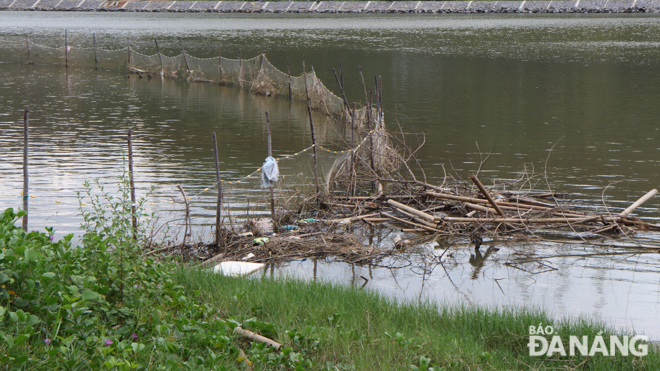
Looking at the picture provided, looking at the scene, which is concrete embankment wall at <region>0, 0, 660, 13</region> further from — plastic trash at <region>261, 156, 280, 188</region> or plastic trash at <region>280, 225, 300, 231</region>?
plastic trash at <region>280, 225, 300, 231</region>

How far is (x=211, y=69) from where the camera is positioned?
38656mm

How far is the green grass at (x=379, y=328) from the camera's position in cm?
629

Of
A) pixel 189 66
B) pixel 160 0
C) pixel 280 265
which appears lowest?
pixel 280 265

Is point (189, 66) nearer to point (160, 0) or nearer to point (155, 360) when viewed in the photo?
point (155, 360)

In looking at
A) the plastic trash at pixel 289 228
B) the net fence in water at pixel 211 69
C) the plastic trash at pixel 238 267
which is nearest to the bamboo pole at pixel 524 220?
the plastic trash at pixel 289 228

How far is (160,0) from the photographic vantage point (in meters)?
144

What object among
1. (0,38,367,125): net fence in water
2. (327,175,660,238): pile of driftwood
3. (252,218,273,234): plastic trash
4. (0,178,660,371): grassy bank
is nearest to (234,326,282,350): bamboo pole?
(0,178,660,371): grassy bank

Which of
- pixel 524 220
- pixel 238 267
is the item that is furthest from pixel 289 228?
pixel 524 220

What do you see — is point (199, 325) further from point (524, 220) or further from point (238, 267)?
point (524, 220)

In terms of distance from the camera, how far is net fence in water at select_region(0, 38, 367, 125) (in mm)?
27000

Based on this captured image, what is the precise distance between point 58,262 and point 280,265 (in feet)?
15.9

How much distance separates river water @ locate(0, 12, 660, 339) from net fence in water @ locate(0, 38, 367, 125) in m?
1.09

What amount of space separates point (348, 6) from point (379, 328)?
133758 mm

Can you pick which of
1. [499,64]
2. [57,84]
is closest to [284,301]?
[57,84]
